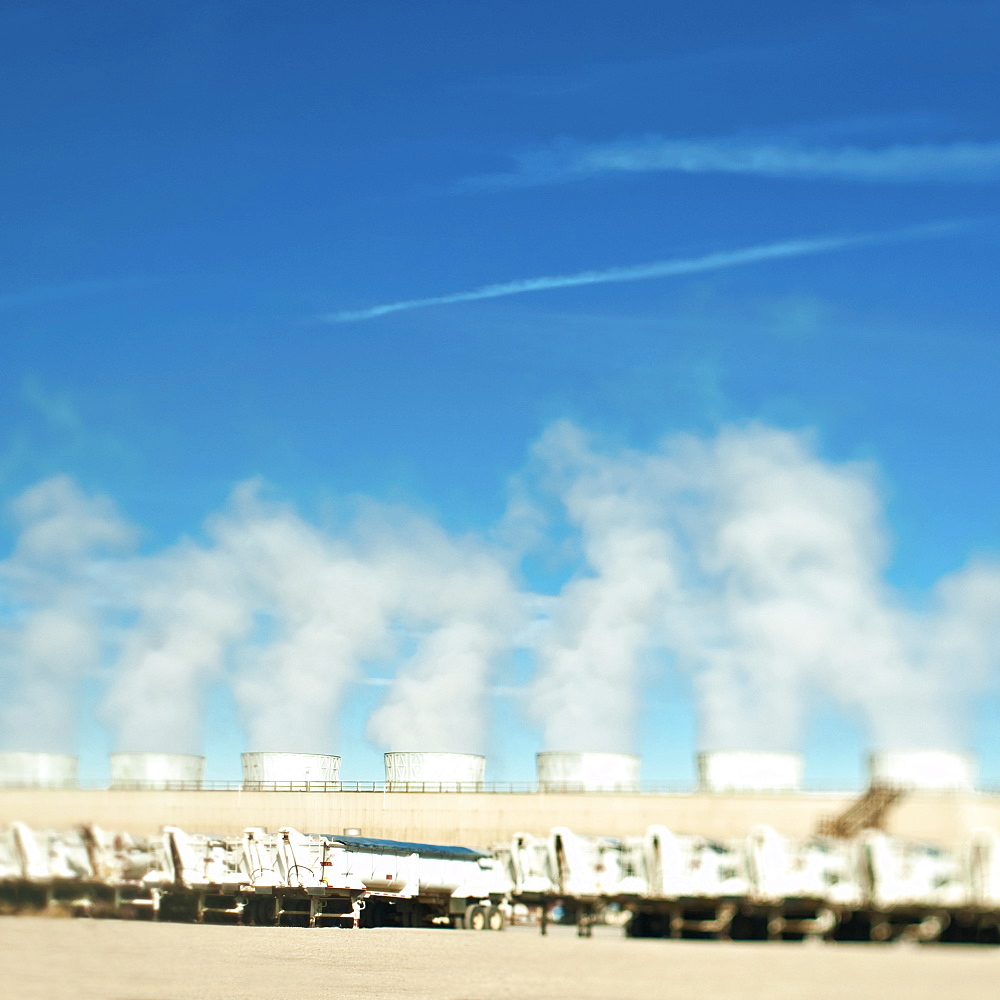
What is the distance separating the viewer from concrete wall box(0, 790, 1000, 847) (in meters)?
25.8

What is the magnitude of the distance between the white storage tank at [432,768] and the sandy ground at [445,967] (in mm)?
21887

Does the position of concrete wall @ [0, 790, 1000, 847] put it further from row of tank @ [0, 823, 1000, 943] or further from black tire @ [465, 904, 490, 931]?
black tire @ [465, 904, 490, 931]

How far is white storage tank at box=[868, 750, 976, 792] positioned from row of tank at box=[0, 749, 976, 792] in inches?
1.1

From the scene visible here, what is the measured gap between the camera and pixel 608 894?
135 ft

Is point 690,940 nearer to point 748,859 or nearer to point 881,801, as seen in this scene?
point 748,859

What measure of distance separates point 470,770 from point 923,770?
1489 inches

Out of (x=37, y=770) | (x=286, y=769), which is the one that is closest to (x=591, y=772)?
(x=286, y=769)

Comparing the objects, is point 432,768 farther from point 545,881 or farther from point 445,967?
point 445,967

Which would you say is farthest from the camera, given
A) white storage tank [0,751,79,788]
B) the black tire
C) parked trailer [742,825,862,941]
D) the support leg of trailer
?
the black tire

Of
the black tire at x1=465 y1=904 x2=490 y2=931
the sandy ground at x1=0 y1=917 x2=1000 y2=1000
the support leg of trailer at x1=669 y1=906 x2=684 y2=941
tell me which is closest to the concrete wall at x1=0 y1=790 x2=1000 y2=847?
the sandy ground at x1=0 y1=917 x2=1000 y2=1000

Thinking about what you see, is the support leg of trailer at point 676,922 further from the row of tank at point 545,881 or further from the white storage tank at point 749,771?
the white storage tank at point 749,771

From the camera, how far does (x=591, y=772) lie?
56.6 meters

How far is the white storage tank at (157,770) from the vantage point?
3388cm

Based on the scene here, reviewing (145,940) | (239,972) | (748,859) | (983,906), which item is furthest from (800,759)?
(145,940)
